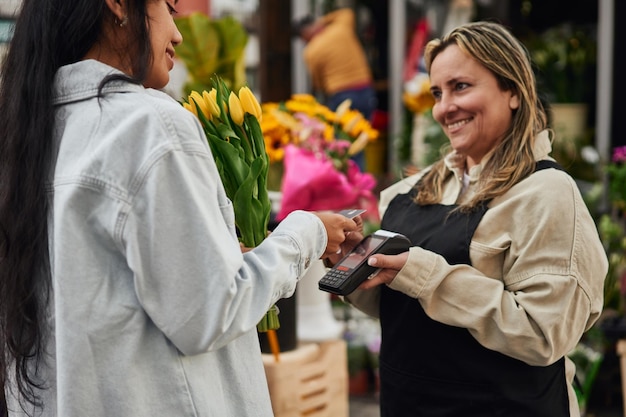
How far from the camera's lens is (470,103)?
2.02m

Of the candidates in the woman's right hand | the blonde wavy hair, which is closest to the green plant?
the blonde wavy hair

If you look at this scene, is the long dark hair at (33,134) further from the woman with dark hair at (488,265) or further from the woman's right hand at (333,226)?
the woman with dark hair at (488,265)

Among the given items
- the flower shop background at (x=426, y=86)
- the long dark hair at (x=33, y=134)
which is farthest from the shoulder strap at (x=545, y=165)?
the flower shop background at (x=426, y=86)

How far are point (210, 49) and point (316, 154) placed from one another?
980mm

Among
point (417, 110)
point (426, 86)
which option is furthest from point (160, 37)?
point (417, 110)

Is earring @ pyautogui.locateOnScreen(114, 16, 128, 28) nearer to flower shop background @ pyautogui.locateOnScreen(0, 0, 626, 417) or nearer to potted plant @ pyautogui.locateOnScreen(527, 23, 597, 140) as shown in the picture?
flower shop background @ pyautogui.locateOnScreen(0, 0, 626, 417)

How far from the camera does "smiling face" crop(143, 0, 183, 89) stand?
1361 mm

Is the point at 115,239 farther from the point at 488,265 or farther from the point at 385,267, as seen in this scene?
the point at 488,265

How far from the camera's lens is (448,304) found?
190cm

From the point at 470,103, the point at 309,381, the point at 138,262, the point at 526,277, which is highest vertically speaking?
the point at 470,103

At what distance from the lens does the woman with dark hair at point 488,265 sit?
1849 millimetres

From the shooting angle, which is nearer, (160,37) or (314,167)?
(160,37)

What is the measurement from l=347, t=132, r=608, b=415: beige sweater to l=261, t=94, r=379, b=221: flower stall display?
0.87 metres

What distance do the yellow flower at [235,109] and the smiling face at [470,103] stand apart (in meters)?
0.57
